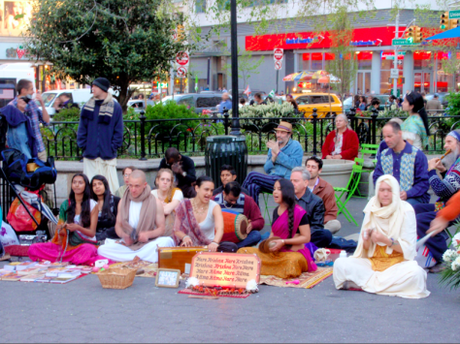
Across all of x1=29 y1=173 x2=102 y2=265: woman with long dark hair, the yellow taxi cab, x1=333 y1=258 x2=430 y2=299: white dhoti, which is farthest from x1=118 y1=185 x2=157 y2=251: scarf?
the yellow taxi cab

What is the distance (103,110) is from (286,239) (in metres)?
3.73

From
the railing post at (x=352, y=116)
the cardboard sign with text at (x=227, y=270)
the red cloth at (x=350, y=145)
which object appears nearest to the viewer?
the cardboard sign with text at (x=227, y=270)

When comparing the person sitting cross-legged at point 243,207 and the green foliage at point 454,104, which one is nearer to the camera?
the person sitting cross-legged at point 243,207

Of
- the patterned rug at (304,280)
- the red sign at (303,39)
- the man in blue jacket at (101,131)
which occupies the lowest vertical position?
the patterned rug at (304,280)

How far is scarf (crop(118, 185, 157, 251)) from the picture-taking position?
7199 mm

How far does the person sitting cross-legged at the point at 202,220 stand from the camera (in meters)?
6.97

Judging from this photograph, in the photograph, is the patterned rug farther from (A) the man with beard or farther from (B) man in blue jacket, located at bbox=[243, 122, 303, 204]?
(B) man in blue jacket, located at bbox=[243, 122, 303, 204]

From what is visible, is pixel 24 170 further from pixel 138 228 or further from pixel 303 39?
pixel 303 39

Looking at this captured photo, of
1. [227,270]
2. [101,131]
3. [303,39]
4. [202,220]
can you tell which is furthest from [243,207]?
[303,39]

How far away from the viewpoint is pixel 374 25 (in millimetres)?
39500

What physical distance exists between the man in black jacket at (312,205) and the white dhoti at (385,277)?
1378mm

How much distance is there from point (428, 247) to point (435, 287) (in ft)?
2.03

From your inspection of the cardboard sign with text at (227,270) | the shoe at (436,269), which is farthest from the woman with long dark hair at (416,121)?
the cardboard sign with text at (227,270)

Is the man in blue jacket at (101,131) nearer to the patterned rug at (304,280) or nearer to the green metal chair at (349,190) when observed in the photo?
the green metal chair at (349,190)
